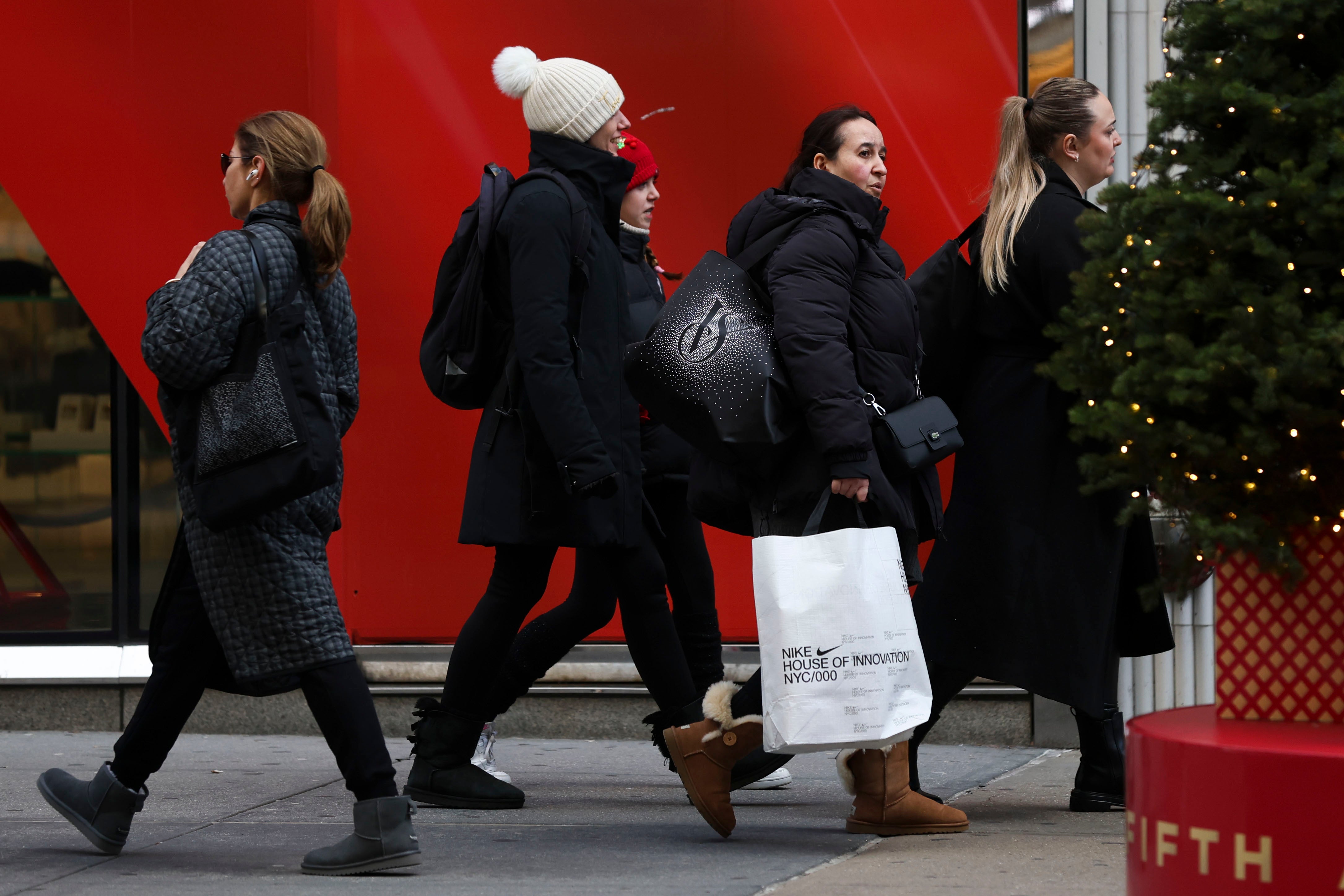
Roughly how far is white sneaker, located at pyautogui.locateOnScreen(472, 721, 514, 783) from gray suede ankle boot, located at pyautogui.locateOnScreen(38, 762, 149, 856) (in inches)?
50.6

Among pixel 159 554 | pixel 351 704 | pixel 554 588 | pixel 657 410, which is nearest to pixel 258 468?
pixel 351 704

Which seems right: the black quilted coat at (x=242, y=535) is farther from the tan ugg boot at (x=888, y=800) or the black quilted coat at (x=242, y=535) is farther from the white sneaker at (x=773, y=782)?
the white sneaker at (x=773, y=782)

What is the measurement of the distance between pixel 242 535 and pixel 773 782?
191 centimetres

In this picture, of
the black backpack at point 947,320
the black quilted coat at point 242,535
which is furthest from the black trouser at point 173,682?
the black backpack at point 947,320

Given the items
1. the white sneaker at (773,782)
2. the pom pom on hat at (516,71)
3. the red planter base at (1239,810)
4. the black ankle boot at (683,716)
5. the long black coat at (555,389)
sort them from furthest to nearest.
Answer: the white sneaker at (773,782), the pom pom on hat at (516,71), the black ankle boot at (683,716), the long black coat at (555,389), the red planter base at (1239,810)

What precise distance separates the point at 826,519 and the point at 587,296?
95 centimetres

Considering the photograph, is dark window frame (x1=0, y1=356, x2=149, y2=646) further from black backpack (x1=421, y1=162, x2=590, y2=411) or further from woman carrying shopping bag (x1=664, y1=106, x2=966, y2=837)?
woman carrying shopping bag (x1=664, y1=106, x2=966, y2=837)

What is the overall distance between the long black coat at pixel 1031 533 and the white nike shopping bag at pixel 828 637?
24.9 inches

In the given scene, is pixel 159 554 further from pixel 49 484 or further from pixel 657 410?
pixel 657 410

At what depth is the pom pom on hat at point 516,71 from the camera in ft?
15.2

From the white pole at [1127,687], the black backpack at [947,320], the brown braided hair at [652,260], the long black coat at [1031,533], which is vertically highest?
the brown braided hair at [652,260]

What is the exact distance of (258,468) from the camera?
3.70 metres

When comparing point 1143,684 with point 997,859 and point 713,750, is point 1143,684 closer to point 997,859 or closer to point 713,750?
point 997,859

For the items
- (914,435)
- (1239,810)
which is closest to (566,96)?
(914,435)
